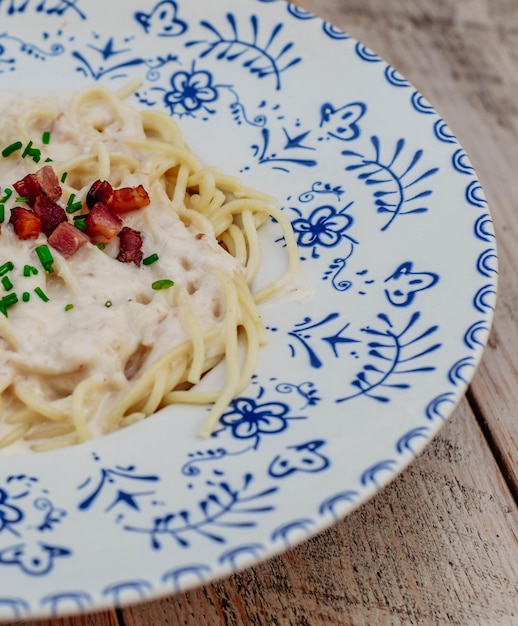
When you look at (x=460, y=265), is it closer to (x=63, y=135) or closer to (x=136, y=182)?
(x=136, y=182)

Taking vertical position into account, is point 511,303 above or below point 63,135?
above

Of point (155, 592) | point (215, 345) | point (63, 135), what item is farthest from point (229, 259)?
point (155, 592)

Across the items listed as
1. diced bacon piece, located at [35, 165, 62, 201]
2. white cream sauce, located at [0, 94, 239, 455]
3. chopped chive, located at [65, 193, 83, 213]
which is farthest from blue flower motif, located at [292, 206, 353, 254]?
diced bacon piece, located at [35, 165, 62, 201]

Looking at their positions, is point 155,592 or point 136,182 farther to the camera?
point 136,182

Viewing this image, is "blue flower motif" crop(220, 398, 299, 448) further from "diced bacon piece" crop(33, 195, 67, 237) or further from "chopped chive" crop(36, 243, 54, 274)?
"diced bacon piece" crop(33, 195, 67, 237)

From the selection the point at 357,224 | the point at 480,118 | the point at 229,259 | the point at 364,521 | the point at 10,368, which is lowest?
the point at 10,368

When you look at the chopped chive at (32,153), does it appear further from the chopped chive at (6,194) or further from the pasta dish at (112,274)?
the chopped chive at (6,194)

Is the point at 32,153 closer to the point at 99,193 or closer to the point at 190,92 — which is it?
the point at 99,193
